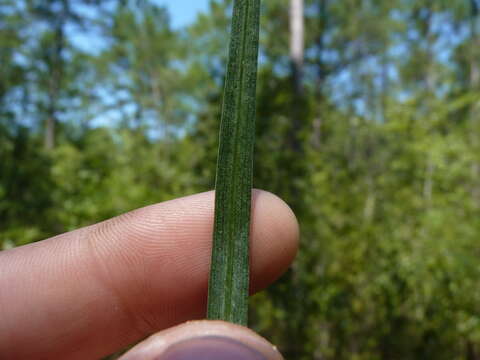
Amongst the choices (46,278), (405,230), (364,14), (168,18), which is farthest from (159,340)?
(168,18)

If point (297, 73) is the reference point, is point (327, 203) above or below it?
below

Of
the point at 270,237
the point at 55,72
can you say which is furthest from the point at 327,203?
the point at 55,72

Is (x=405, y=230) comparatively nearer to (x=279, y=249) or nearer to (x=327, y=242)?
(x=327, y=242)

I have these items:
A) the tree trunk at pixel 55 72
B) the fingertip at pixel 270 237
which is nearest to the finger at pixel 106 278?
the fingertip at pixel 270 237

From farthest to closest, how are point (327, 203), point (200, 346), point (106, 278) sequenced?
point (327, 203)
point (106, 278)
point (200, 346)

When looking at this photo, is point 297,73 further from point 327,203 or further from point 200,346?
point 200,346

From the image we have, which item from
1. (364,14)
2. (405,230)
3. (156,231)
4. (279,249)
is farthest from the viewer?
(364,14)

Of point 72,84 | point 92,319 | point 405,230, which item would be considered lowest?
point 405,230

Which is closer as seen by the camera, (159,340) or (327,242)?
(159,340)

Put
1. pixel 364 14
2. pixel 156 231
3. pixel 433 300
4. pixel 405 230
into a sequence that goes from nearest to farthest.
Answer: pixel 156 231
pixel 433 300
pixel 405 230
pixel 364 14
